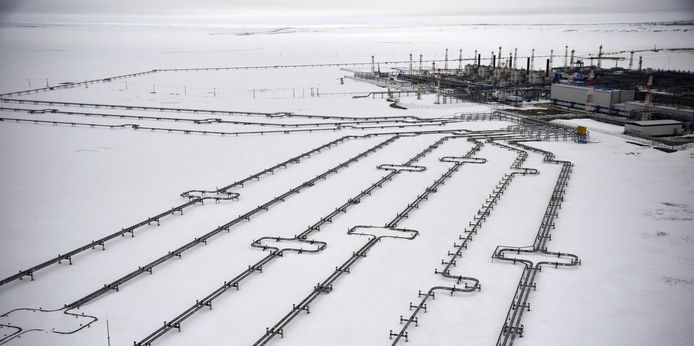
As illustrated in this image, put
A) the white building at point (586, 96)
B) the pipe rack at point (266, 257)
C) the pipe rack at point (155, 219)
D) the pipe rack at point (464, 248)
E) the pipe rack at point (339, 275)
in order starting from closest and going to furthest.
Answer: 1. the pipe rack at point (339, 275)
2. the pipe rack at point (266, 257)
3. the pipe rack at point (464, 248)
4. the pipe rack at point (155, 219)
5. the white building at point (586, 96)

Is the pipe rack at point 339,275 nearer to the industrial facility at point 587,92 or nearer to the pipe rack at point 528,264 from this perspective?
the pipe rack at point 528,264

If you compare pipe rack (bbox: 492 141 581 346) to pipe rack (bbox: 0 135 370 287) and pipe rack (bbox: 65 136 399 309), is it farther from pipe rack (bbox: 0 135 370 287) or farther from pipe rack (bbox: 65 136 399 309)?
pipe rack (bbox: 0 135 370 287)

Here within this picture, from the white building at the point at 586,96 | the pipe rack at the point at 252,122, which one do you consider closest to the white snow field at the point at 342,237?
the pipe rack at the point at 252,122

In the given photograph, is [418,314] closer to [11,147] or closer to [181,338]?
[181,338]

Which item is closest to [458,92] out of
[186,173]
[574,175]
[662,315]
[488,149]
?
[488,149]

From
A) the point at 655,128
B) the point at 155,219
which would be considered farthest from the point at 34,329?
the point at 655,128

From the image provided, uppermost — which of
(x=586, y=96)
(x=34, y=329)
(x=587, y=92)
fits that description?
(x=587, y=92)

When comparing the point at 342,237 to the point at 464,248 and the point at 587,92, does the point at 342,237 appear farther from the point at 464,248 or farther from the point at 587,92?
the point at 587,92

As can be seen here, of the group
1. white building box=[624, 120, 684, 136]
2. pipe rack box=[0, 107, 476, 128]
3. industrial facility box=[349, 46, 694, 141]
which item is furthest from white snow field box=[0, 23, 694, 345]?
industrial facility box=[349, 46, 694, 141]
